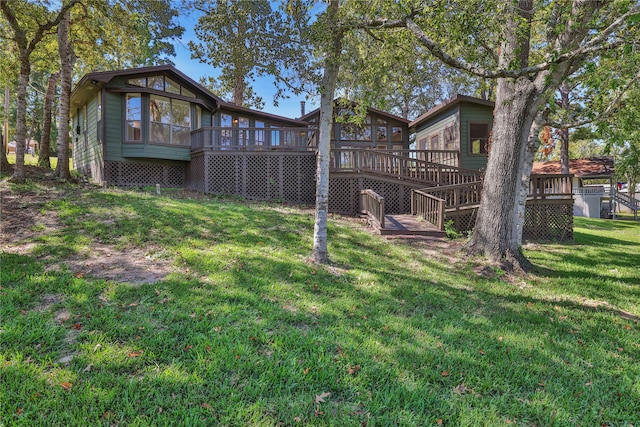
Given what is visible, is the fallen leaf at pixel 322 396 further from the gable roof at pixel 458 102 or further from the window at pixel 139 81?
the window at pixel 139 81

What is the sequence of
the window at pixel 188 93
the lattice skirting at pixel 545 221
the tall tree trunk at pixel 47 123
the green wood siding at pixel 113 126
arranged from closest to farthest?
the lattice skirting at pixel 545 221
the green wood siding at pixel 113 126
the tall tree trunk at pixel 47 123
the window at pixel 188 93

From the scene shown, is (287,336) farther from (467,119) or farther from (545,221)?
(467,119)

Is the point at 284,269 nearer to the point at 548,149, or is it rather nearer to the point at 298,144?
the point at 298,144

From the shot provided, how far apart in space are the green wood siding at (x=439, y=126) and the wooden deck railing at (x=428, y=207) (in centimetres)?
575

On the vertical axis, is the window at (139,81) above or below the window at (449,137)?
above

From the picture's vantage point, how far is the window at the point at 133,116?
44.5ft

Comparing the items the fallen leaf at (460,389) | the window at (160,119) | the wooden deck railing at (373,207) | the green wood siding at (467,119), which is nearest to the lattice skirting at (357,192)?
the wooden deck railing at (373,207)

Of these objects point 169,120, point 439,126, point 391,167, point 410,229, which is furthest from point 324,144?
point 439,126

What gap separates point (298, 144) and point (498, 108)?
312 inches

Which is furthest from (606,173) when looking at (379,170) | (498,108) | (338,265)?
(338,265)

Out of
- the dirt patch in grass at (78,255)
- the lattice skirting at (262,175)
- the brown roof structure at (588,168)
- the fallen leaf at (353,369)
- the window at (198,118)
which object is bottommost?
the fallen leaf at (353,369)

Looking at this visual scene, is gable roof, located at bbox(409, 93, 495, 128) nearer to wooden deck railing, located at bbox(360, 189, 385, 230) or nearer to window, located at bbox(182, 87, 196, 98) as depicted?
wooden deck railing, located at bbox(360, 189, 385, 230)

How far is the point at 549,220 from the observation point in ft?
34.1

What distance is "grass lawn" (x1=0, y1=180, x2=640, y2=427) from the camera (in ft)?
7.93
